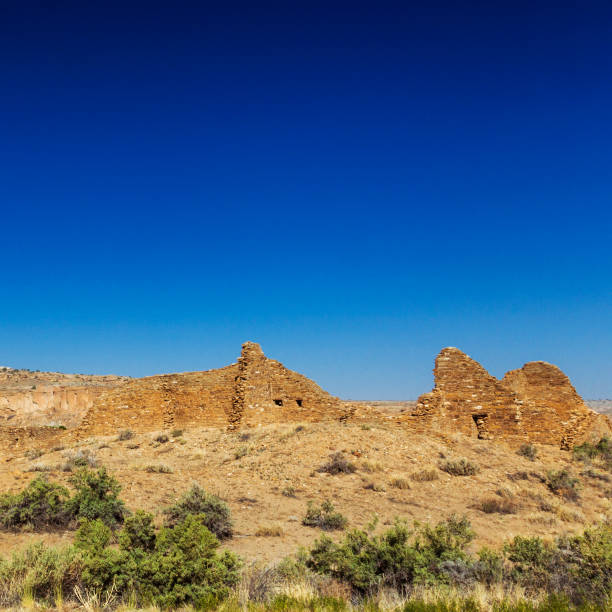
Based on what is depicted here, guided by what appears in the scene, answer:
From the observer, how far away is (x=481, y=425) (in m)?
18.2

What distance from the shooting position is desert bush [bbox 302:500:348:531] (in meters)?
8.88

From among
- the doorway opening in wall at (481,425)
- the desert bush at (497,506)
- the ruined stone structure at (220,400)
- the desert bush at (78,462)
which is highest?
the ruined stone structure at (220,400)

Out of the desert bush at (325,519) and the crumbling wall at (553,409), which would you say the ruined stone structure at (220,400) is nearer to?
the crumbling wall at (553,409)

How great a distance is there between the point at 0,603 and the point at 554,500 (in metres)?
12.3

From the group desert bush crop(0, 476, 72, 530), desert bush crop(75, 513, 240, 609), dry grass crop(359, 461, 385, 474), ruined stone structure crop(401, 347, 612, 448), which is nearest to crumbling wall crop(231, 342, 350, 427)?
ruined stone structure crop(401, 347, 612, 448)

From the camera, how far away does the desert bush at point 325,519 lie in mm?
8875

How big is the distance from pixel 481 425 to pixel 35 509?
52.5 ft

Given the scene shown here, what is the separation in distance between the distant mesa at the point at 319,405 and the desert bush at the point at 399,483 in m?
6.00

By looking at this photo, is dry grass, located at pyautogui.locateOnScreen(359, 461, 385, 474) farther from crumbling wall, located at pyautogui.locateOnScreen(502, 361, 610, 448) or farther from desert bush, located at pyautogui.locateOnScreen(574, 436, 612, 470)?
crumbling wall, located at pyautogui.locateOnScreen(502, 361, 610, 448)

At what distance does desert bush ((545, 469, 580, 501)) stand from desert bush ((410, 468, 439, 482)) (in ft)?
11.1

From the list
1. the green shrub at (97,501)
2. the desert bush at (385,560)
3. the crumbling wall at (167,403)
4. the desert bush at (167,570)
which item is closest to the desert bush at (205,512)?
the green shrub at (97,501)

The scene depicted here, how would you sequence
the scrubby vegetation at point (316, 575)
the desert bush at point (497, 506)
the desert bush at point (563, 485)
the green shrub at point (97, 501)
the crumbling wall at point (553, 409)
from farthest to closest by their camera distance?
the crumbling wall at point (553, 409), the desert bush at point (563, 485), the desert bush at point (497, 506), the green shrub at point (97, 501), the scrubby vegetation at point (316, 575)

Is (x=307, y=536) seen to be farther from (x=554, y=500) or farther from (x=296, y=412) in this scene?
(x=296, y=412)

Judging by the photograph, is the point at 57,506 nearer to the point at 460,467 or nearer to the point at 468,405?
the point at 460,467
